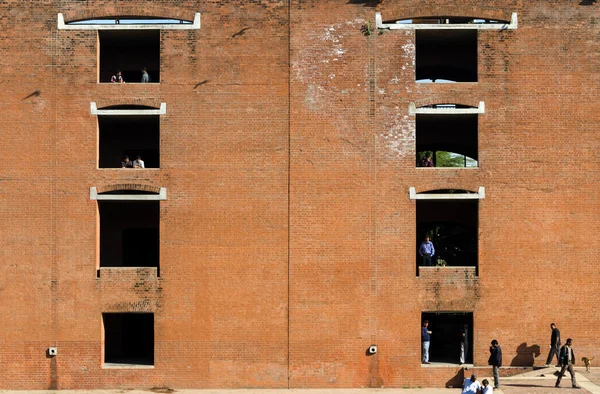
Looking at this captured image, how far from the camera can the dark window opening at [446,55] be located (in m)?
24.8

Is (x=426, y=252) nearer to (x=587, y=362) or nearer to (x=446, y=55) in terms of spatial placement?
(x=587, y=362)

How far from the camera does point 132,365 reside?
24125 millimetres

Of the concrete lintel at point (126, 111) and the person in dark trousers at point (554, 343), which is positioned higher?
the concrete lintel at point (126, 111)

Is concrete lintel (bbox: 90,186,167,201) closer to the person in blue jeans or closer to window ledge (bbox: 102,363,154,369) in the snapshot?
window ledge (bbox: 102,363,154,369)

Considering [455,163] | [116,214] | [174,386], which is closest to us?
[174,386]

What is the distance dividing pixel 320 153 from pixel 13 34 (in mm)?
11314

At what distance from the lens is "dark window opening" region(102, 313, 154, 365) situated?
2533 centimetres

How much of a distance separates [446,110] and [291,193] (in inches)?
238

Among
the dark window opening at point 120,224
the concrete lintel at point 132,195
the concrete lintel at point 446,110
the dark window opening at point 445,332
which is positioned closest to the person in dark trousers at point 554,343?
the dark window opening at point 445,332

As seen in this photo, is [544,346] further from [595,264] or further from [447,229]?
[447,229]

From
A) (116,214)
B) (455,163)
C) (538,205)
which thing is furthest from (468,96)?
(455,163)

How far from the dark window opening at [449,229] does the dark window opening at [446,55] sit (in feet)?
17.1

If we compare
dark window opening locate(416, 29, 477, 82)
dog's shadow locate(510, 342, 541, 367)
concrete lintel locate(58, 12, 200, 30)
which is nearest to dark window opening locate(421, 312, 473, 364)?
dog's shadow locate(510, 342, 541, 367)

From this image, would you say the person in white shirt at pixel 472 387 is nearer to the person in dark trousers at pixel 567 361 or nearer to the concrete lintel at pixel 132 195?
the person in dark trousers at pixel 567 361
